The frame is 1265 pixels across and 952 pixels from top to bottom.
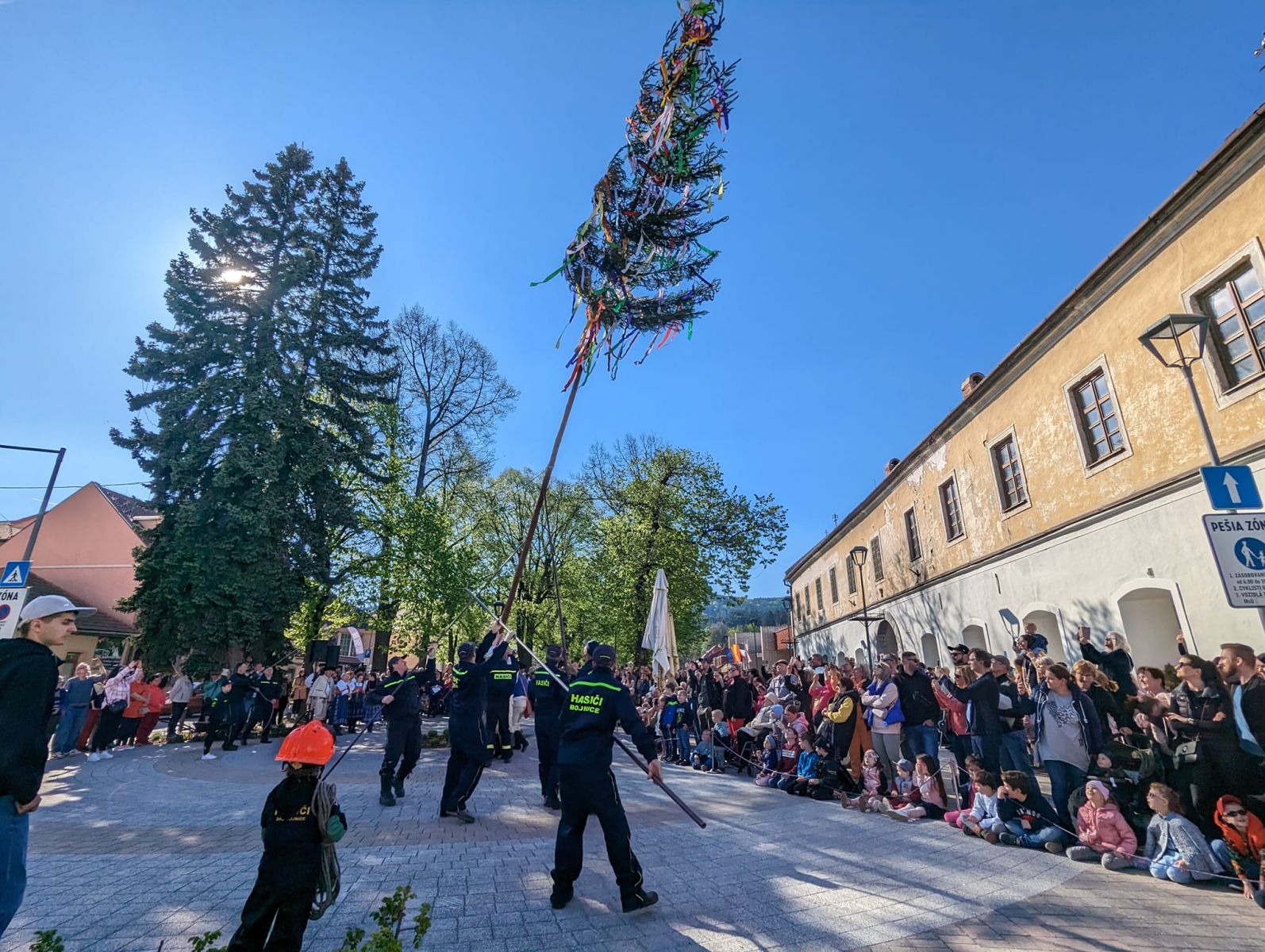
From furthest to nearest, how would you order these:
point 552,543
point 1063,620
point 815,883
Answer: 1. point 552,543
2. point 1063,620
3. point 815,883

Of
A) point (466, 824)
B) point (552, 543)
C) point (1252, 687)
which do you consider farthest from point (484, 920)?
point (552, 543)

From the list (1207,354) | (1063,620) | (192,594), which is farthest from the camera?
(192,594)

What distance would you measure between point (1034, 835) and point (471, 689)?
21.2 feet

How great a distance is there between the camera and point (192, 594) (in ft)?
59.0

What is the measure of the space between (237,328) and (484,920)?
2221 centimetres

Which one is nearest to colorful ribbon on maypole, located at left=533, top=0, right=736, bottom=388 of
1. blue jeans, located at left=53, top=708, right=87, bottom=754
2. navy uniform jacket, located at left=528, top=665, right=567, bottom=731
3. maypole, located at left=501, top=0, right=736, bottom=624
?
maypole, located at left=501, top=0, right=736, bottom=624

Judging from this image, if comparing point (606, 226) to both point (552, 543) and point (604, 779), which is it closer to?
point (604, 779)

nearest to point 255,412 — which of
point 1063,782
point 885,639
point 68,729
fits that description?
point 68,729

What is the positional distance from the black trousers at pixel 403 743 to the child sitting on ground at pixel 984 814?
6.78m

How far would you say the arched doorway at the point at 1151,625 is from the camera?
11414 millimetres

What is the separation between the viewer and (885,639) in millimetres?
25609

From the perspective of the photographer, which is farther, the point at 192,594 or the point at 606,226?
the point at 192,594

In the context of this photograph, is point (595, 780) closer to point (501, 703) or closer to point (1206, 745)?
point (1206, 745)

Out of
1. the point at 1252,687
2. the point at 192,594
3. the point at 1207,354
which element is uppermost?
the point at 1207,354
